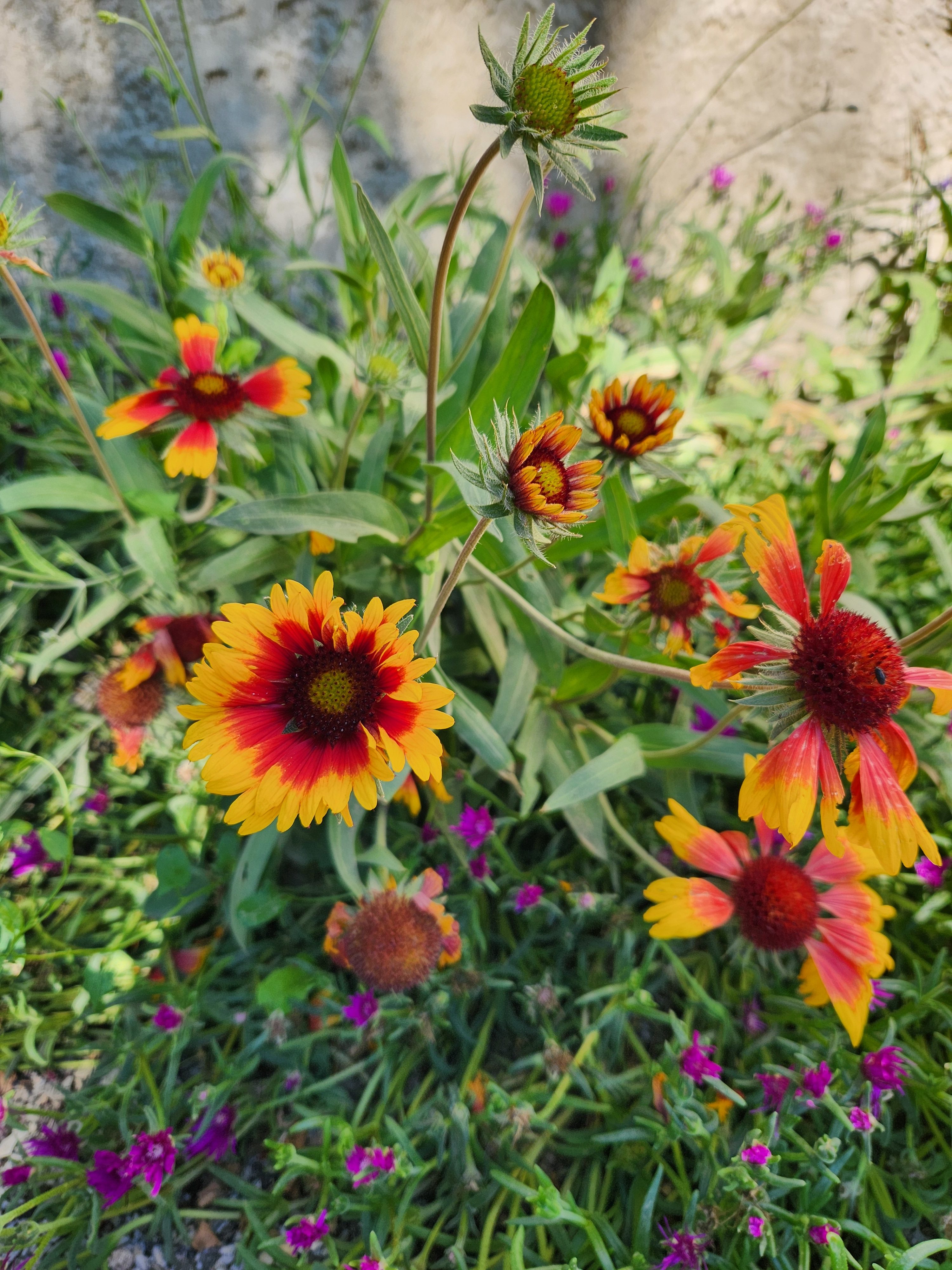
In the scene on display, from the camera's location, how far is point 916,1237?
0.93 metres

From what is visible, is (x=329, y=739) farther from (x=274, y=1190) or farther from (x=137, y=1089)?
(x=137, y=1089)

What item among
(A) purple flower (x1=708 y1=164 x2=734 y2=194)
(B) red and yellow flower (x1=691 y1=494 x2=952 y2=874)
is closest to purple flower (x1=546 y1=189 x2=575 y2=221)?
(A) purple flower (x1=708 y1=164 x2=734 y2=194)

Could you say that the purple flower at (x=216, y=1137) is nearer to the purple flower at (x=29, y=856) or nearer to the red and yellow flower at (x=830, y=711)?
the purple flower at (x=29, y=856)

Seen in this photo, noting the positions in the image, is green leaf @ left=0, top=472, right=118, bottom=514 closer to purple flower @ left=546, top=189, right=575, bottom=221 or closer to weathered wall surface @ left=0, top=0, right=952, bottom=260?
weathered wall surface @ left=0, top=0, right=952, bottom=260

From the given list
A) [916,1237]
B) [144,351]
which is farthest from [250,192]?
A: [916,1237]

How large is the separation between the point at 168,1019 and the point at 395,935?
346mm

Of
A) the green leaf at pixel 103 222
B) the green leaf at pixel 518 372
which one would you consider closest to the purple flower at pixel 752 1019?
the green leaf at pixel 518 372

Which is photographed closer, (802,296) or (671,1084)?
(671,1084)

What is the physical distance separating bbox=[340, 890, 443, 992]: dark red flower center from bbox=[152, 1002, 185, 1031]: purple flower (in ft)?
0.85

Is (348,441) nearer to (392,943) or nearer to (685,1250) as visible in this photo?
(392,943)

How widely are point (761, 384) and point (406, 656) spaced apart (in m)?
1.71

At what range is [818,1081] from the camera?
84 cm

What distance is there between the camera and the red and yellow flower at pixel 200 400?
91 cm

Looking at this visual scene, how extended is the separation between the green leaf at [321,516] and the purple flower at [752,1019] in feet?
2.96
